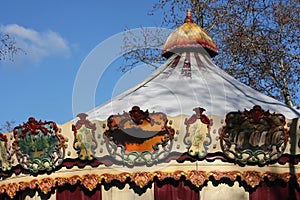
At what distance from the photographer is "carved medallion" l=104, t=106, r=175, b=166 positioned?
6.54m

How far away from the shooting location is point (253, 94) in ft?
27.4

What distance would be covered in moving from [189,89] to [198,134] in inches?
59.7

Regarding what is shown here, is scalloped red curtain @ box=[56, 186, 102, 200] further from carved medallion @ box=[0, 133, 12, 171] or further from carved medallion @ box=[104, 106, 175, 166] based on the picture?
carved medallion @ box=[0, 133, 12, 171]

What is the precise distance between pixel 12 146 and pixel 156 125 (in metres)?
1.73

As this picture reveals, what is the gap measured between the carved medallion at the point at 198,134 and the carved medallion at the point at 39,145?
1337 mm

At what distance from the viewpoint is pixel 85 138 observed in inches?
262

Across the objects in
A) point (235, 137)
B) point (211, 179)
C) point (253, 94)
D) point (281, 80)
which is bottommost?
point (211, 179)

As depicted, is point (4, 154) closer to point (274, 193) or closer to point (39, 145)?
point (39, 145)

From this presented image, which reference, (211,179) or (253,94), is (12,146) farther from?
(253,94)

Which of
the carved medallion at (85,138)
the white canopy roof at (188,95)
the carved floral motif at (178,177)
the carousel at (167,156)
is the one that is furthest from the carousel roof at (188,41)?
the carved floral motif at (178,177)

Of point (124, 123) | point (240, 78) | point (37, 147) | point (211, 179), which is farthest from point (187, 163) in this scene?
point (240, 78)

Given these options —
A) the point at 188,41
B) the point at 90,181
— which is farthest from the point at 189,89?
the point at 90,181

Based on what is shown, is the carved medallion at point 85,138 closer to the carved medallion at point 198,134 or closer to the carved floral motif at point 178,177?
the carved floral motif at point 178,177

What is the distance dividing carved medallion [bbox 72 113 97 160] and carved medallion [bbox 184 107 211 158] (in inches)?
38.2
